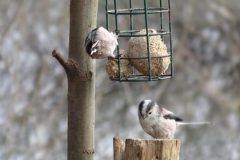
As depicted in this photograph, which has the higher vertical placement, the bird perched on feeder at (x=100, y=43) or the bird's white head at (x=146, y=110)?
the bird perched on feeder at (x=100, y=43)

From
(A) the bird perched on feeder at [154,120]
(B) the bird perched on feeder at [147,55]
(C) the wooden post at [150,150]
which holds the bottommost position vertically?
(C) the wooden post at [150,150]

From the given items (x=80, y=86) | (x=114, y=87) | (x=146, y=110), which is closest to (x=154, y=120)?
(x=146, y=110)

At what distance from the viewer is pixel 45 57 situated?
7129mm

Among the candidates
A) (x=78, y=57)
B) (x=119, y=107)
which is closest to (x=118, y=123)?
(x=119, y=107)

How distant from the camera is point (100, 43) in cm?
377

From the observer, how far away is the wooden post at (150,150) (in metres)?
3.29

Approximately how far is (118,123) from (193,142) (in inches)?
33.8

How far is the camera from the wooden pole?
11.3ft

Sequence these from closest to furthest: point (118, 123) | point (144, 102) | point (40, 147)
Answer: point (144, 102), point (40, 147), point (118, 123)

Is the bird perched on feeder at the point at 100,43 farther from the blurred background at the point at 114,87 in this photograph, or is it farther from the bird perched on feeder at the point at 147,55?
the blurred background at the point at 114,87

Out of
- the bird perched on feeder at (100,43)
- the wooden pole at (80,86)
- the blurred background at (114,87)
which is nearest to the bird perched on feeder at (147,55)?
the bird perched on feeder at (100,43)

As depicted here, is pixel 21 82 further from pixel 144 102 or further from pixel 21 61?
pixel 144 102

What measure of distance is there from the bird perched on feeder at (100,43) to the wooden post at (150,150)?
50 cm

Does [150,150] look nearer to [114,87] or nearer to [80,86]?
[80,86]
